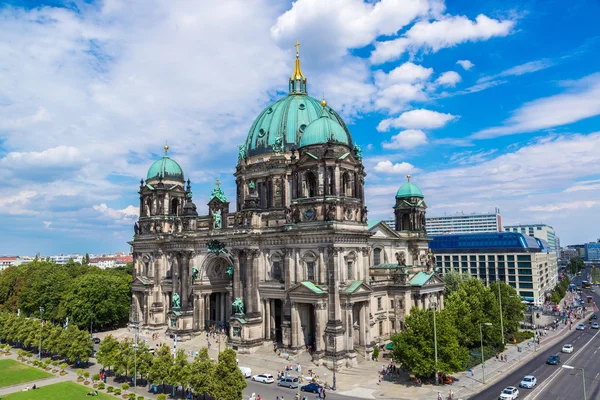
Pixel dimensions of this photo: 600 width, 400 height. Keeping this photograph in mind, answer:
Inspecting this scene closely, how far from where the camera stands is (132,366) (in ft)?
190

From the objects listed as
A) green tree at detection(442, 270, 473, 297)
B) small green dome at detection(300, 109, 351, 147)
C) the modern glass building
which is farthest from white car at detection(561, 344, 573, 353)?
the modern glass building

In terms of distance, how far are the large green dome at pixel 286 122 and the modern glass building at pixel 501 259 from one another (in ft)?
262

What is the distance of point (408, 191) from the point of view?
318 feet

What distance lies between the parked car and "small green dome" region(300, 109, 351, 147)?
4064 centimetres

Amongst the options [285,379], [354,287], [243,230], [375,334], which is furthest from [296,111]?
[285,379]

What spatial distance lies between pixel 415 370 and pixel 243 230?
3521 cm

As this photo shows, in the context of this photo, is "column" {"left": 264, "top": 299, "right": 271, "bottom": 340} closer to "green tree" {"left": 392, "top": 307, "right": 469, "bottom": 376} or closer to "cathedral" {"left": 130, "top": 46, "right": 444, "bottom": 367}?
"cathedral" {"left": 130, "top": 46, "right": 444, "bottom": 367}

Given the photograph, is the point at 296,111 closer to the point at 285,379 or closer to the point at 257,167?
the point at 257,167

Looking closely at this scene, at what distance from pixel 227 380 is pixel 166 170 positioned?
2435 inches

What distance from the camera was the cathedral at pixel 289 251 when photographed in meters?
66.6

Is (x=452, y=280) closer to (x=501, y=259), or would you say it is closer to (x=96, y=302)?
(x=501, y=259)

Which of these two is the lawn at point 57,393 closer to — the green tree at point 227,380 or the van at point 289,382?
the green tree at point 227,380

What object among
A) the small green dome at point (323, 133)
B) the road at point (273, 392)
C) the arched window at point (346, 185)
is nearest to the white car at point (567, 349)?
the road at point (273, 392)

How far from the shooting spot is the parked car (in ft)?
181
